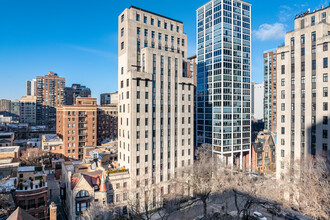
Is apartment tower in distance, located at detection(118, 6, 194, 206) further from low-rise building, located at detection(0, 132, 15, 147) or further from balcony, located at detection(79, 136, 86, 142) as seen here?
low-rise building, located at detection(0, 132, 15, 147)

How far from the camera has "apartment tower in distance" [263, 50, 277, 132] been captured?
414 ft

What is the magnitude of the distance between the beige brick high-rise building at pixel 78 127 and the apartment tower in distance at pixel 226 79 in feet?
170

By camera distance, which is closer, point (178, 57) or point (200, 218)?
point (200, 218)

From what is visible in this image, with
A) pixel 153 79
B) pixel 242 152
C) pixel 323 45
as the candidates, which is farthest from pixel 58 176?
pixel 323 45

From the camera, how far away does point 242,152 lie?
300 ft

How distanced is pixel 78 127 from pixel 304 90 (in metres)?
87.7

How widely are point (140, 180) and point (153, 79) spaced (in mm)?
28480

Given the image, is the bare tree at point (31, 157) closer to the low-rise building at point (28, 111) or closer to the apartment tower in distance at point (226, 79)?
the apartment tower in distance at point (226, 79)

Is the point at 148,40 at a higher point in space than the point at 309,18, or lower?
lower

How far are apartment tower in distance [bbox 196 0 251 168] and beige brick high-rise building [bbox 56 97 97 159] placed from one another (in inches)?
2035

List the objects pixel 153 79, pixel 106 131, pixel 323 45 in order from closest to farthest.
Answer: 1. pixel 323 45
2. pixel 153 79
3. pixel 106 131

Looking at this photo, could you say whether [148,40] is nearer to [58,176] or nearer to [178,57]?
[178,57]

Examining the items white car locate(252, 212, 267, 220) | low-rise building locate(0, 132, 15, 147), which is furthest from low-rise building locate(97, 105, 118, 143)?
white car locate(252, 212, 267, 220)

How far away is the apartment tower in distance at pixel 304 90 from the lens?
5272cm
